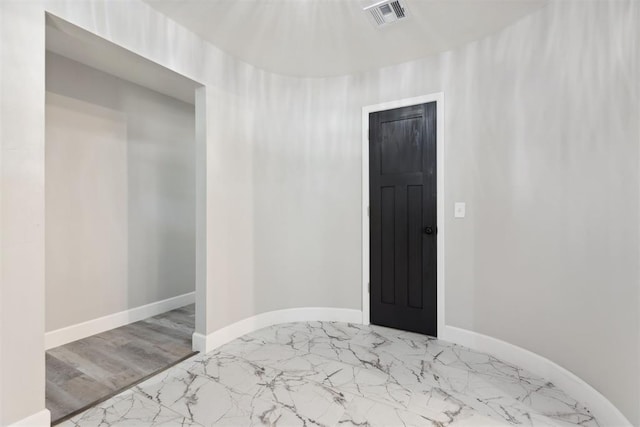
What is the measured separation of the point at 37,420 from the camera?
157 cm

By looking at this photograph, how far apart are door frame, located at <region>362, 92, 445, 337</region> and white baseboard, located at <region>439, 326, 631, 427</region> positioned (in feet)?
0.67

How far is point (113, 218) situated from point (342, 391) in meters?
2.57

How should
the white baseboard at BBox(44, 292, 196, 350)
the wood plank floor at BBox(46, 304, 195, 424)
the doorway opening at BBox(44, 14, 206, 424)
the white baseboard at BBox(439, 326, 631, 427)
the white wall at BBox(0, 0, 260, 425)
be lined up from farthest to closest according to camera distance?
the white baseboard at BBox(44, 292, 196, 350) < the doorway opening at BBox(44, 14, 206, 424) < the wood plank floor at BBox(46, 304, 195, 424) < the white baseboard at BBox(439, 326, 631, 427) < the white wall at BBox(0, 0, 260, 425)

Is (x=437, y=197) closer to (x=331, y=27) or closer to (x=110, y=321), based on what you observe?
(x=331, y=27)

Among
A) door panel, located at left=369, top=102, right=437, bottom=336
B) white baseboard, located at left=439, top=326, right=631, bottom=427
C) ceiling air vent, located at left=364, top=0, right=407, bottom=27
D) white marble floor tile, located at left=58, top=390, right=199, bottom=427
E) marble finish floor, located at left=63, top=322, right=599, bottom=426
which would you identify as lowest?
white marble floor tile, located at left=58, top=390, right=199, bottom=427

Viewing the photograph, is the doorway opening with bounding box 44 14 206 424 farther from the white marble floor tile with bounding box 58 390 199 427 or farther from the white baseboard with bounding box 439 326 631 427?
the white baseboard with bounding box 439 326 631 427

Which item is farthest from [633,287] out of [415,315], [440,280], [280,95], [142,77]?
[142,77]

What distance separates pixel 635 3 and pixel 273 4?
192 cm

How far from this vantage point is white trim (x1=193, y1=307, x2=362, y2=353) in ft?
8.70

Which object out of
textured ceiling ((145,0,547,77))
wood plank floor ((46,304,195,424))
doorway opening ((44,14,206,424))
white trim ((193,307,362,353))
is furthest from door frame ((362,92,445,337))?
wood plank floor ((46,304,195,424))

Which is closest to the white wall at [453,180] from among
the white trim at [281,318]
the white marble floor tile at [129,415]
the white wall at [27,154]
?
the white wall at [27,154]

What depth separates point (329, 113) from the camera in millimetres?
3188

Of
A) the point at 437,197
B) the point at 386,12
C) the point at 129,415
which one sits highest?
the point at 386,12

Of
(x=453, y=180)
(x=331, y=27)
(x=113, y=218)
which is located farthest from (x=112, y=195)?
(x=453, y=180)
